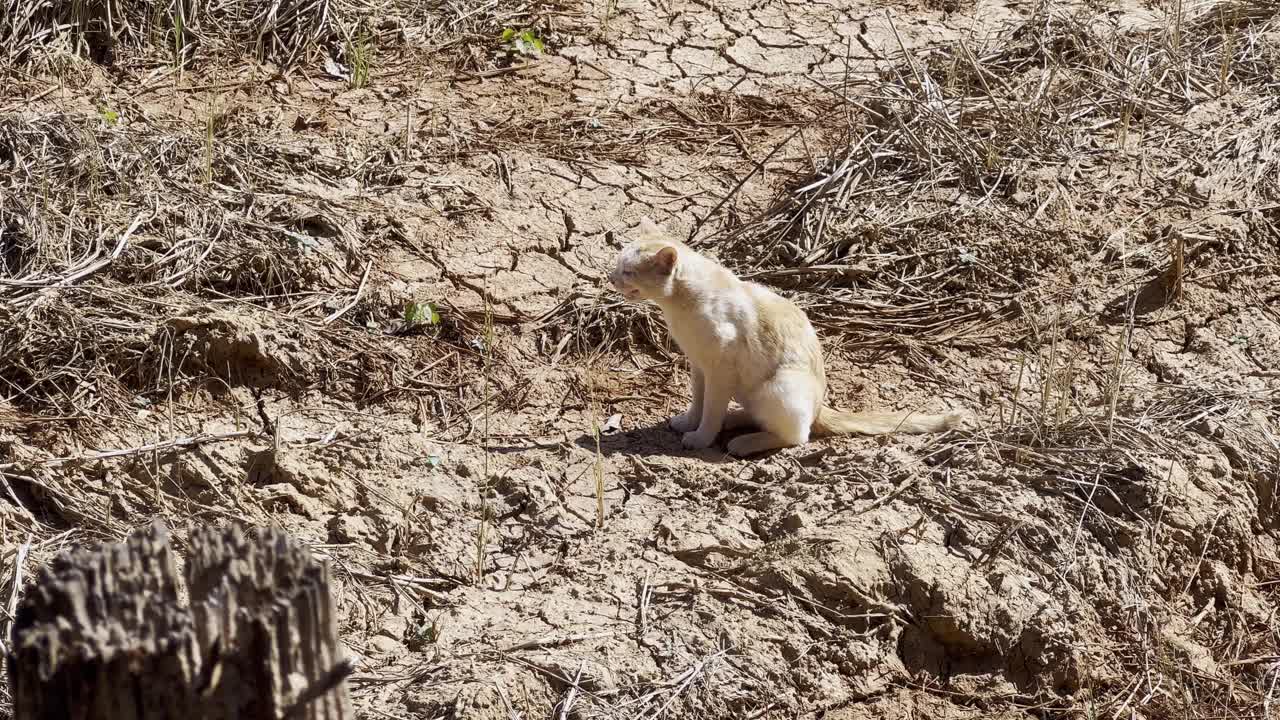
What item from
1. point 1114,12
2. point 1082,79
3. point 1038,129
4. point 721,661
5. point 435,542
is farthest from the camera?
point 1114,12

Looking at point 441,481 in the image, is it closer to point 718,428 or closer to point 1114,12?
point 718,428

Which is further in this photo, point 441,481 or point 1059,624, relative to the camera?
point 441,481

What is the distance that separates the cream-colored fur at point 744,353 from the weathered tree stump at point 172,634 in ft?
9.58

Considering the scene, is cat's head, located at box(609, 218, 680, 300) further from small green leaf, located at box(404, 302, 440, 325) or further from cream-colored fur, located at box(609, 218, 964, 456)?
small green leaf, located at box(404, 302, 440, 325)

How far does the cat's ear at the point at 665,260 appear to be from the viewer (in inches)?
187

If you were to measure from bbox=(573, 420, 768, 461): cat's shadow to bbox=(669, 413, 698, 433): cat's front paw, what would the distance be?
0.02 meters

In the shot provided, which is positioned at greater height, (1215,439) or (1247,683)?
(1215,439)

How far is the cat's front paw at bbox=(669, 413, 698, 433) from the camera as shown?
516cm

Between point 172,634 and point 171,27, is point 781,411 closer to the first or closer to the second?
point 172,634

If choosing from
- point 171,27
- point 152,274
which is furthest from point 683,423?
point 171,27

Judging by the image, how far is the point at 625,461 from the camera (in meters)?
4.92

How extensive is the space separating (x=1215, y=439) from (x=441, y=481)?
9.06 feet

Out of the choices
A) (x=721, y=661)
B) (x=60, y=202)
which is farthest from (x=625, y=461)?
(x=60, y=202)

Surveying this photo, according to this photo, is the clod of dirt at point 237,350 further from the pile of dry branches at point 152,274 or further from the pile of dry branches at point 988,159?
the pile of dry branches at point 988,159
